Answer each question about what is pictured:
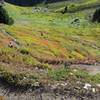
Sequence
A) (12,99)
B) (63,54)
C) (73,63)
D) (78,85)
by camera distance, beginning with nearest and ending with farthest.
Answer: (12,99)
(78,85)
(73,63)
(63,54)

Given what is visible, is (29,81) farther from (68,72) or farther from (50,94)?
(68,72)

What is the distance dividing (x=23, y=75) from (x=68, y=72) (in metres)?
4.71

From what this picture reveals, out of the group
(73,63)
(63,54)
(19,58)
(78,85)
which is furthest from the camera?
(63,54)

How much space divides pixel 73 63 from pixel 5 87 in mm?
24803

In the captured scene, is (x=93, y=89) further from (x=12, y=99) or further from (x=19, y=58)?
(x=19, y=58)

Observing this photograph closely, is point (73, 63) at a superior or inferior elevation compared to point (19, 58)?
inferior

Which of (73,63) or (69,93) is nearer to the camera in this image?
(69,93)

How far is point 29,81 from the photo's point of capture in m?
31.1

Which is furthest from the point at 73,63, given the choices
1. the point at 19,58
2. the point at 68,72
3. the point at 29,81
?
the point at 29,81

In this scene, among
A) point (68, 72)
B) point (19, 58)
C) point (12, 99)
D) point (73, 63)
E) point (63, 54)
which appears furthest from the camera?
point (63, 54)

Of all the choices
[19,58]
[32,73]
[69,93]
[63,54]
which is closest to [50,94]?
[69,93]

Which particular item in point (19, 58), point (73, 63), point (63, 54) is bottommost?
point (63, 54)

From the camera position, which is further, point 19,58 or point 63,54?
point 63,54

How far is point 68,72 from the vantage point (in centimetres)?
3453
